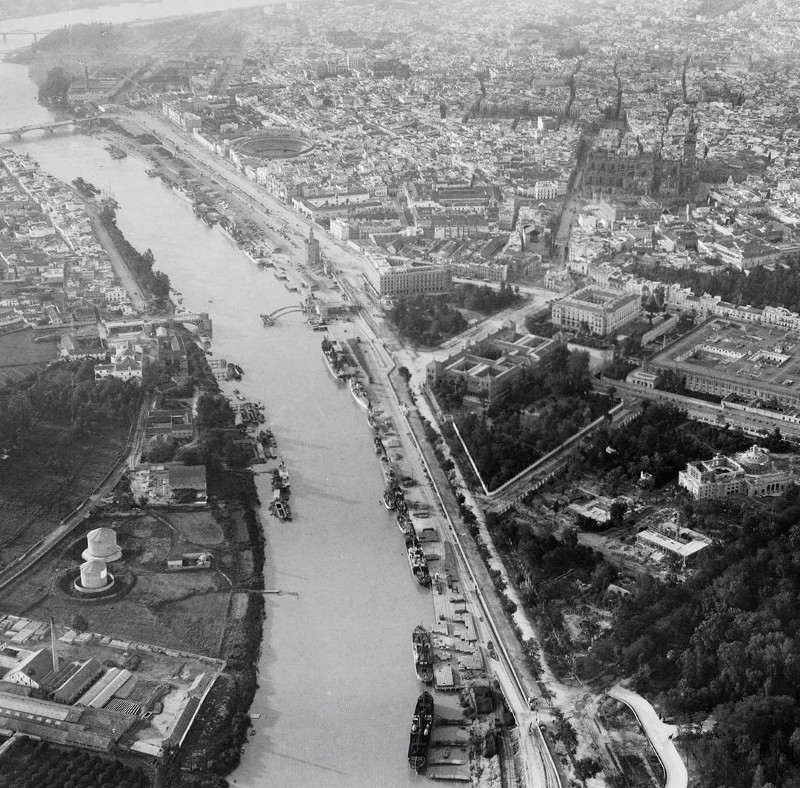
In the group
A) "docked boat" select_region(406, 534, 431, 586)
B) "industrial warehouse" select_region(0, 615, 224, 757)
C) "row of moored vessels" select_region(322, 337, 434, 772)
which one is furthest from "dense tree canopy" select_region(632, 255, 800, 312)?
"industrial warehouse" select_region(0, 615, 224, 757)

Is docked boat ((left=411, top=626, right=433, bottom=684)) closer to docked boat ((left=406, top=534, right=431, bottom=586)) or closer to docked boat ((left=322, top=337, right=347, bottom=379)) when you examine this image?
docked boat ((left=406, top=534, right=431, bottom=586))

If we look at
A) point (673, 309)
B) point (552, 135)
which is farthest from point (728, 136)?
point (673, 309)

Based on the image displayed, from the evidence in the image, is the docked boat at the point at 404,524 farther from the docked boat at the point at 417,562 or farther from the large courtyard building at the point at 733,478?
the large courtyard building at the point at 733,478

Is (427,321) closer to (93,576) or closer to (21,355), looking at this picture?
(21,355)

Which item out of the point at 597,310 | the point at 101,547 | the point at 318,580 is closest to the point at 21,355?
the point at 101,547

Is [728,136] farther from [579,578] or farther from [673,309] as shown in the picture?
[579,578]
